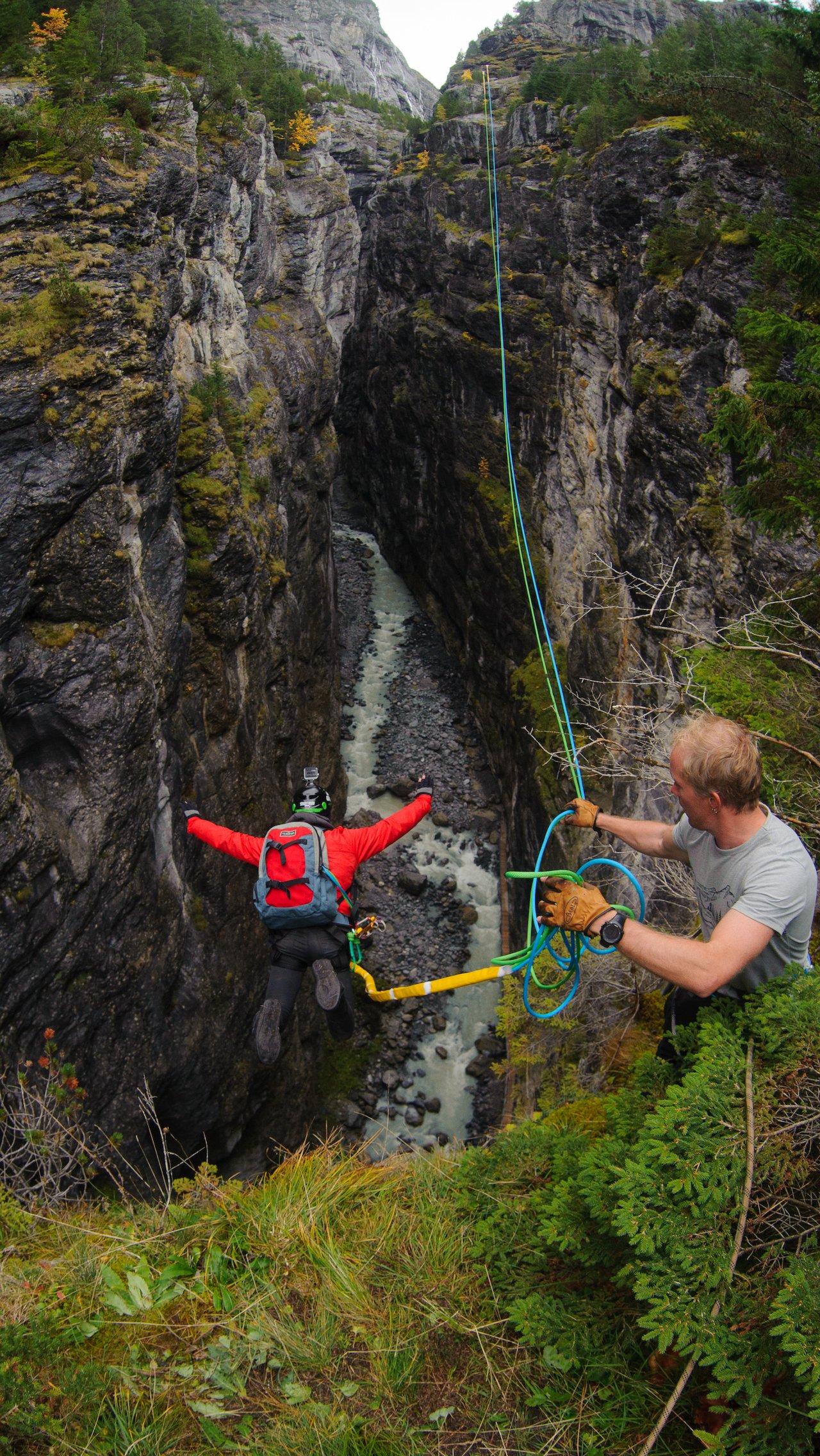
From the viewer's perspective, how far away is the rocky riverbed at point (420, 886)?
1788 cm

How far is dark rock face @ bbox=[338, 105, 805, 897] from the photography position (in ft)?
47.3

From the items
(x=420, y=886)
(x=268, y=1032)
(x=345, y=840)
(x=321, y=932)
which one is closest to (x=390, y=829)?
(x=345, y=840)

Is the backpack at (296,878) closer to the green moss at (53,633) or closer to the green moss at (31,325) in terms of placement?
the green moss at (53,633)

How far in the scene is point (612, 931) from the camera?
3.43m

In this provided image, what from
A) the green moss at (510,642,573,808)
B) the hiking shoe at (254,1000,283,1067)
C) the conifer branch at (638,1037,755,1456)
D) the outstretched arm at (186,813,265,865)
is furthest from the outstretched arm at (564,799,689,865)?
the green moss at (510,642,573,808)

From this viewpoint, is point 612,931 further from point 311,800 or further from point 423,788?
point 311,800

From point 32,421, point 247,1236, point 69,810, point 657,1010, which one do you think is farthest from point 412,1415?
point 32,421

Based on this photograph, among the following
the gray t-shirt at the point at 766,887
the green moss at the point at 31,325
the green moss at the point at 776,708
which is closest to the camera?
the gray t-shirt at the point at 766,887

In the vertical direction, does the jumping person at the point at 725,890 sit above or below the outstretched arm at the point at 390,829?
above

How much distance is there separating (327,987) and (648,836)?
3.85 m

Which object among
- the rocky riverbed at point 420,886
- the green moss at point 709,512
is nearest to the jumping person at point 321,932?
the rocky riverbed at point 420,886

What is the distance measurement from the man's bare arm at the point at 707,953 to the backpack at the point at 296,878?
4135 millimetres

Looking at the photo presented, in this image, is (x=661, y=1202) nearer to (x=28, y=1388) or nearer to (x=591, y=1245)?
(x=591, y=1245)

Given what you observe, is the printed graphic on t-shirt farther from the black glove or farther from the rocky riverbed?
the rocky riverbed
